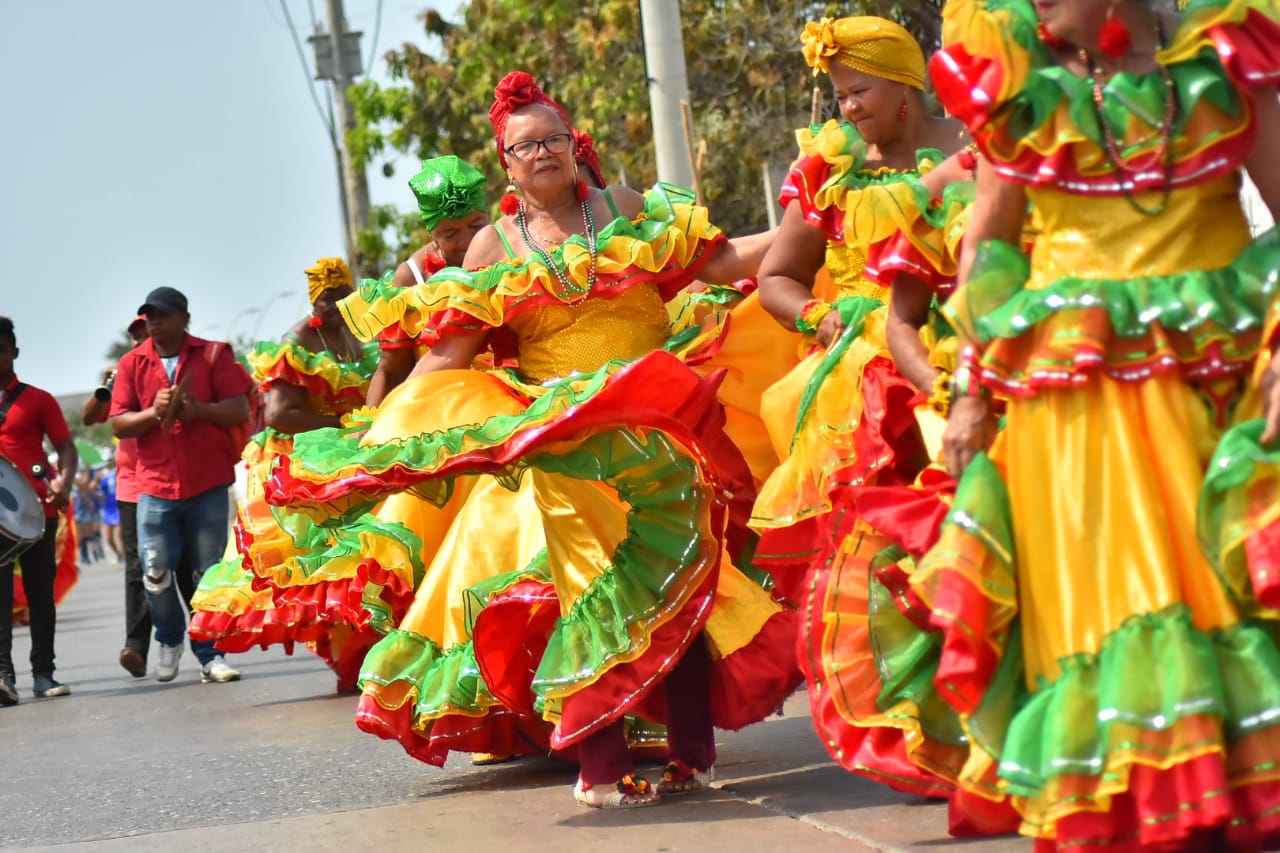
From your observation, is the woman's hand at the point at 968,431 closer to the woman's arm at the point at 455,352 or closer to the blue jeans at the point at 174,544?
the woman's arm at the point at 455,352

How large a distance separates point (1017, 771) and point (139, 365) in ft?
31.6

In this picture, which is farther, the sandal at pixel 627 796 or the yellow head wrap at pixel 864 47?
the sandal at pixel 627 796

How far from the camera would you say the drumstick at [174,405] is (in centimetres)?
1228

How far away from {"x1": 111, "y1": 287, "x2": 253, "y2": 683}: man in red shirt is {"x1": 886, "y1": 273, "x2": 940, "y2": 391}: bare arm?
7978 mm

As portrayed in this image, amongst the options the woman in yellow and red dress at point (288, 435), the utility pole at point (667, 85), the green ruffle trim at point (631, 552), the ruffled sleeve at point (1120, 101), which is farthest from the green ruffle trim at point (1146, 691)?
the utility pole at point (667, 85)

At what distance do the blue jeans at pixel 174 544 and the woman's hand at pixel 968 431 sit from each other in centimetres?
873

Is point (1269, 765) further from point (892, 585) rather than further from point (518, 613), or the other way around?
point (518, 613)

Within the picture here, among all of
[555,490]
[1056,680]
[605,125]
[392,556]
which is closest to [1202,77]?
[1056,680]

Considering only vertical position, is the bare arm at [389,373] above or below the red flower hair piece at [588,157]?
below

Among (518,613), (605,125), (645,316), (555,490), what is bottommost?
(518,613)

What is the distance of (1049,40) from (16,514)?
942 cm

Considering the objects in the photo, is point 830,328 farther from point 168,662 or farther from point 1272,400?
point 168,662

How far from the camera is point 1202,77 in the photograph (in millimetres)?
3896

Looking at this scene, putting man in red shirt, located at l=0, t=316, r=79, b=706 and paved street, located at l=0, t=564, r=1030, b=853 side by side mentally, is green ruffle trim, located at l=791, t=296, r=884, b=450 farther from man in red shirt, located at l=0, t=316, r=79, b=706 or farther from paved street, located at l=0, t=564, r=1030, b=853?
man in red shirt, located at l=0, t=316, r=79, b=706
